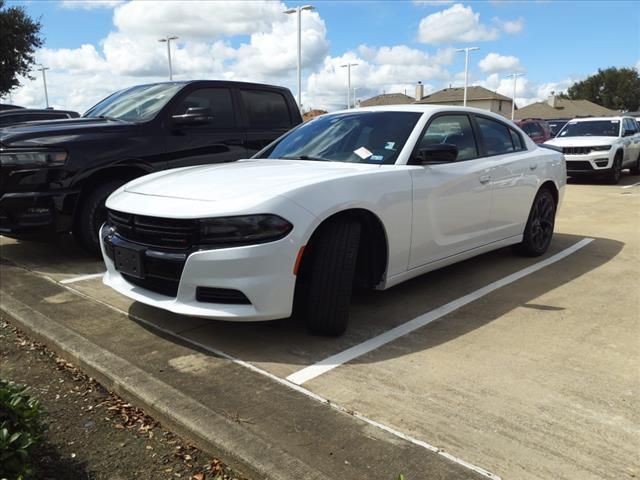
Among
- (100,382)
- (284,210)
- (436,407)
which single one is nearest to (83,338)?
(100,382)

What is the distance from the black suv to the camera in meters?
4.82

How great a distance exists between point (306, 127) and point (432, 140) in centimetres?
116

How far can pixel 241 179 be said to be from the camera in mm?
3498

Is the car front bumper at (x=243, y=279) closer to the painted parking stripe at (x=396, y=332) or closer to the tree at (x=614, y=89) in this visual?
the painted parking stripe at (x=396, y=332)

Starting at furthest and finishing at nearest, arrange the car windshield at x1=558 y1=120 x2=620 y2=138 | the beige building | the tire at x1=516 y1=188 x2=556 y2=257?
the beige building < the car windshield at x1=558 y1=120 x2=620 y2=138 < the tire at x1=516 y1=188 x2=556 y2=257

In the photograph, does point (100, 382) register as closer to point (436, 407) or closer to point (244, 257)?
point (244, 257)

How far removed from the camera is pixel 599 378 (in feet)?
9.80

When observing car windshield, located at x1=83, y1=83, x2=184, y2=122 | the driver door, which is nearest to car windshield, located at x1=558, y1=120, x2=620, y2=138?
the driver door

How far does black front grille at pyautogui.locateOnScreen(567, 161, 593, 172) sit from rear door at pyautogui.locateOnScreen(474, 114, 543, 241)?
8346mm

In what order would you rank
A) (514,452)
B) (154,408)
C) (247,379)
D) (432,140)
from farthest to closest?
(432,140)
(247,379)
(154,408)
(514,452)

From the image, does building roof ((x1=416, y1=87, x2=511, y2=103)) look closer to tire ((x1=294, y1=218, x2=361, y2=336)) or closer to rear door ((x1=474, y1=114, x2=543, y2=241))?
rear door ((x1=474, y1=114, x2=543, y2=241))

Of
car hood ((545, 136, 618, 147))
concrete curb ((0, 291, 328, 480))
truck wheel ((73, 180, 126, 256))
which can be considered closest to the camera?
concrete curb ((0, 291, 328, 480))

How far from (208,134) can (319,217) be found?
3.16 meters

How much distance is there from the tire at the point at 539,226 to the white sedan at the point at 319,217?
469 mm
